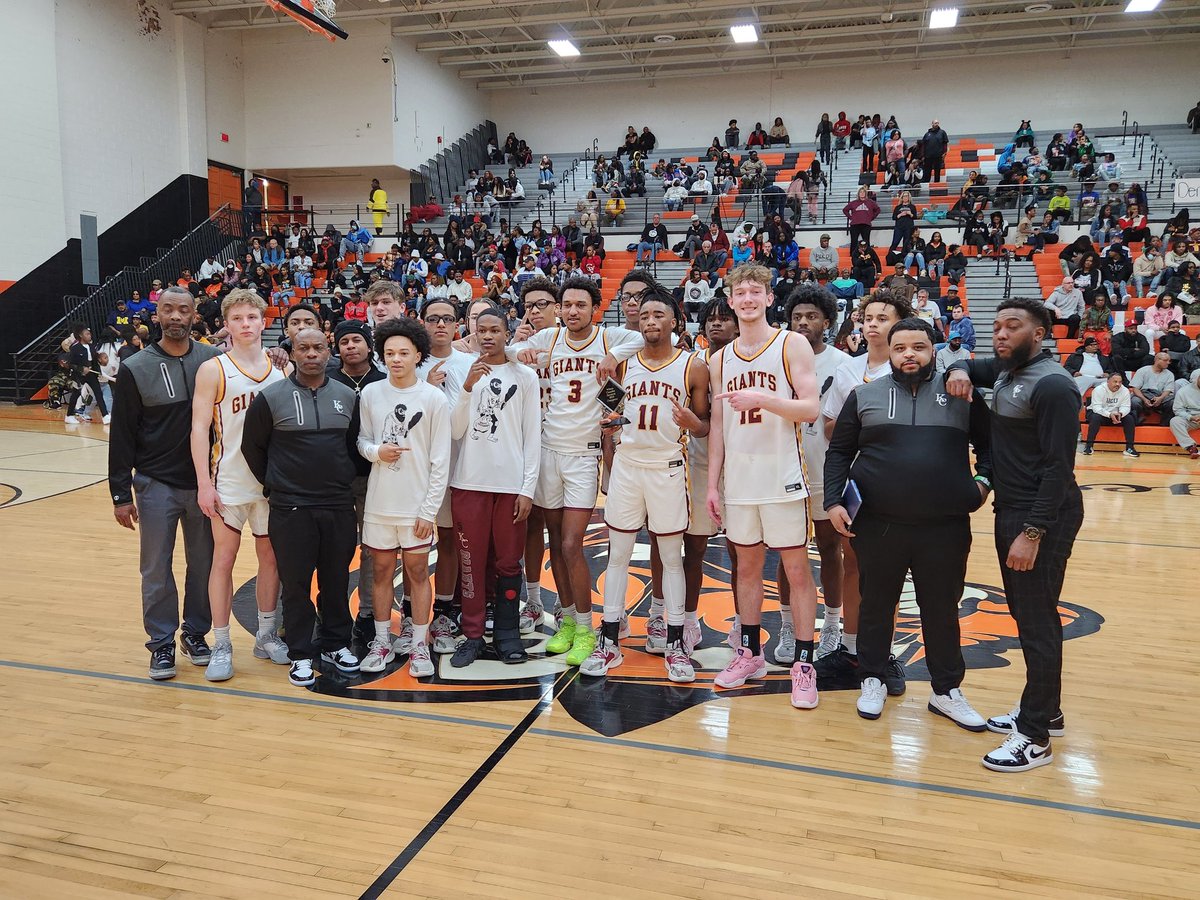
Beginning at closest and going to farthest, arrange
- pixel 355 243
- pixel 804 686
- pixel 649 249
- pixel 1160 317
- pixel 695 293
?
pixel 804 686 < pixel 1160 317 < pixel 695 293 < pixel 649 249 < pixel 355 243

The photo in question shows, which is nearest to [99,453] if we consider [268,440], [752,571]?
[268,440]

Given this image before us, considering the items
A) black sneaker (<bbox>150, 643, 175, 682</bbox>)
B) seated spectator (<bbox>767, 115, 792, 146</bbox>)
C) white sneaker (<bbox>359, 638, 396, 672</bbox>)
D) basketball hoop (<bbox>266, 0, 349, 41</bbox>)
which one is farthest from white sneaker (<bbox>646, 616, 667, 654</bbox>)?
seated spectator (<bbox>767, 115, 792, 146</bbox>)

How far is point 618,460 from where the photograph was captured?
14.3ft

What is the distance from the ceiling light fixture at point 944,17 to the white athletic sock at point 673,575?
68.0ft

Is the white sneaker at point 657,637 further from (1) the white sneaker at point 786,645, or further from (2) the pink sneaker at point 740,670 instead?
(1) the white sneaker at point 786,645

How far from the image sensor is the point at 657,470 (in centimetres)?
427

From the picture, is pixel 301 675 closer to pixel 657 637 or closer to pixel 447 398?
pixel 447 398

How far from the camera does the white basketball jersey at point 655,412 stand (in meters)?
4.24

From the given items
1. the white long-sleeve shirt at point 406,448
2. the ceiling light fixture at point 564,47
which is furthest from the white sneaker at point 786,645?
the ceiling light fixture at point 564,47

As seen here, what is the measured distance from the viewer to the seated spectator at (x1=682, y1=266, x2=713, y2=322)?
1586cm

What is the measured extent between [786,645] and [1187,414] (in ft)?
36.1

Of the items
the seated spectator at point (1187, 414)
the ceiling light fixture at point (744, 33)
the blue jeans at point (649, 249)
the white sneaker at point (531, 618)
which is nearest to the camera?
the white sneaker at point (531, 618)

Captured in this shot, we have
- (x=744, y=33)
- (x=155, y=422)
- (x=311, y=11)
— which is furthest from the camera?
(x=744, y=33)

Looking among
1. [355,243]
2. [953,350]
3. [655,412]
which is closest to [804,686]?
[655,412]
